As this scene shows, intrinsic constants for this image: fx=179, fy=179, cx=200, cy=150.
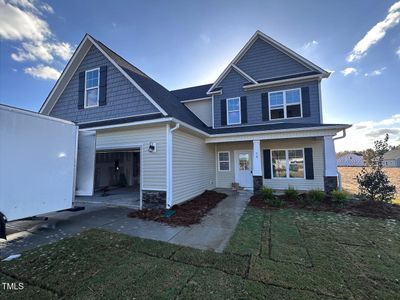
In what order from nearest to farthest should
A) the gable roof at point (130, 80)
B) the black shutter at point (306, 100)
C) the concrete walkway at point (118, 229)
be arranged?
→ the concrete walkway at point (118, 229)
the gable roof at point (130, 80)
the black shutter at point (306, 100)

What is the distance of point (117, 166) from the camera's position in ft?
45.8

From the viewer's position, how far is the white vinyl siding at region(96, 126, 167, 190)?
6.90 m

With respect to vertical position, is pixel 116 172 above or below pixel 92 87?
below

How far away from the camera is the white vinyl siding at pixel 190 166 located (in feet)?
23.9

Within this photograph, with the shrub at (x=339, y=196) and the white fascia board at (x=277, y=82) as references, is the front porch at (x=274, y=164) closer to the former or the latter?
the shrub at (x=339, y=196)

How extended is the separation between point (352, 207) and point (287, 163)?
3797 mm

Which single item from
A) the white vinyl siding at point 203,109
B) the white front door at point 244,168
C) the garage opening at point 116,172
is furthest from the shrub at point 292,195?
the garage opening at point 116,172

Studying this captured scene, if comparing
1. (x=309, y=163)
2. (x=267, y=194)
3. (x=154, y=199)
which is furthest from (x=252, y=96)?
(x=154, y=199)

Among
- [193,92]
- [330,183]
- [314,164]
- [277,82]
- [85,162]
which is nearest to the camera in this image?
[85,162]

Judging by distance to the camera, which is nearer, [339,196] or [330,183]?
[339,196]

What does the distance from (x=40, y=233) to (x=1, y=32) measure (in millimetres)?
8479

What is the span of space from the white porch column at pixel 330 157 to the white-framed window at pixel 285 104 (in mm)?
2408

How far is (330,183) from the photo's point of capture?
27.1 ft

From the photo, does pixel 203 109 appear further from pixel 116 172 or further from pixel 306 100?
pixel 116 172
